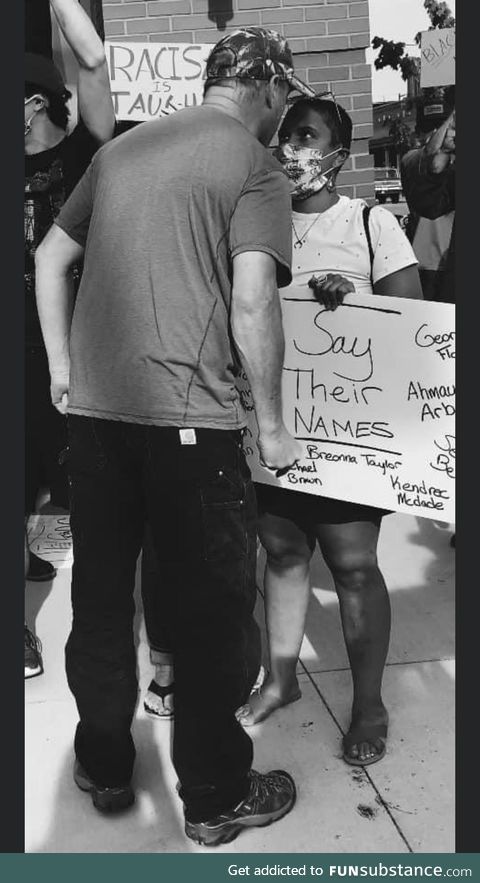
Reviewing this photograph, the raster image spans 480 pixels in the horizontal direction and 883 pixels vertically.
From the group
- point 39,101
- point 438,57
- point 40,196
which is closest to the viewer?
point 39,101

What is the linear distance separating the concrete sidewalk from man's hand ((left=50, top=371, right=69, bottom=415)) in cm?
116

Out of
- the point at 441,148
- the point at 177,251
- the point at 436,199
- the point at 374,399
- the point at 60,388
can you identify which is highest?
the point at 441,148

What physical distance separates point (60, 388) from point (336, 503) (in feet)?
2.93

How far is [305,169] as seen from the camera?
257cm

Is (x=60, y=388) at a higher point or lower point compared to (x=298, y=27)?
lower

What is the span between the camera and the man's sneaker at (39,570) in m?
4.18

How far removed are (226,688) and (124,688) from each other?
0.33 m

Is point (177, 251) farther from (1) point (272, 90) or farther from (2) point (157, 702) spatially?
(2) point (157, 702)

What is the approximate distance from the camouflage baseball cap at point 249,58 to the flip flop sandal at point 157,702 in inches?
77.7

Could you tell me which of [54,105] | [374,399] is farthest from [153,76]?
[374,399]

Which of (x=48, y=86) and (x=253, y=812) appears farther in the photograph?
(x=48, y=86)

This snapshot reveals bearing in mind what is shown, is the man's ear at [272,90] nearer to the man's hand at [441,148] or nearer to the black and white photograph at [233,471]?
the black and white photograph at [233,471]

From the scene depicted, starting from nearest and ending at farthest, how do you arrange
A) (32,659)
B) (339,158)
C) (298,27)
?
1. (339,158)
2. (32,659)
3. (298,27)

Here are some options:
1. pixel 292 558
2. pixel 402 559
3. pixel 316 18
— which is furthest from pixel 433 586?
pixel 316 18
